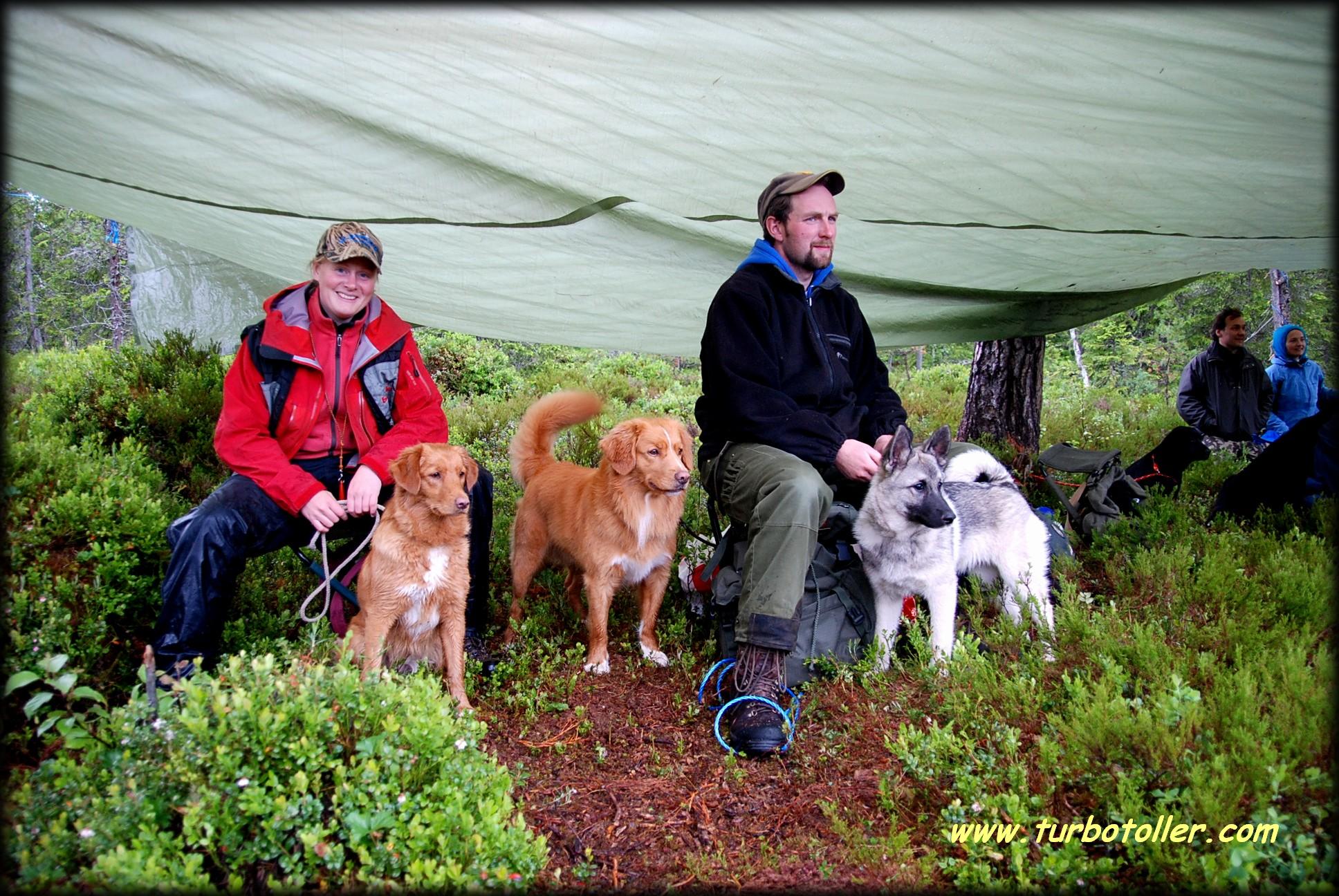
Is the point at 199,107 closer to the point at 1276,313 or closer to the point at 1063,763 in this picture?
the point at 1063,763

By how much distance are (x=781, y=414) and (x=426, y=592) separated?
2.05 meters

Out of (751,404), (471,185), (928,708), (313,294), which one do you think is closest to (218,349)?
(313,294)

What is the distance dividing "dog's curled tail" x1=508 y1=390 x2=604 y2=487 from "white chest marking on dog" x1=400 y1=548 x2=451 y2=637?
1460mm

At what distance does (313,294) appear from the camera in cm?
416

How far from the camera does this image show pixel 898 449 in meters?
4.14

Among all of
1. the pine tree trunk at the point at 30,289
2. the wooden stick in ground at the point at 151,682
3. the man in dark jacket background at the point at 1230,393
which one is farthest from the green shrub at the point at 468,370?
the pine tree trunk at the point at 30,289

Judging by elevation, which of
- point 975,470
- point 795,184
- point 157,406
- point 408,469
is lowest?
point 157,406

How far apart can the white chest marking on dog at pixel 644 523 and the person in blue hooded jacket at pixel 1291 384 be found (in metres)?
7.75

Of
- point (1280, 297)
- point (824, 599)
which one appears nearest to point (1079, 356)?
point (1280, 297)

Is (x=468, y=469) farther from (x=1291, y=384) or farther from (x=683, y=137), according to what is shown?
(x=1291, y=384)

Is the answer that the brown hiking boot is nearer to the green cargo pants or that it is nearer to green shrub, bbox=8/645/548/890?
the green cargo pants

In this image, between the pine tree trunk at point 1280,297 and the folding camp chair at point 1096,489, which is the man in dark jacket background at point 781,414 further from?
the pine tree trunk at point 1280,297

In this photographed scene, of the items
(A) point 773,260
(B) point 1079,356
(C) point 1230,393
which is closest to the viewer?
(A) point 773,260

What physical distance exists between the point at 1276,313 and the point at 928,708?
47.2 feet
